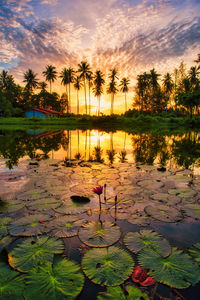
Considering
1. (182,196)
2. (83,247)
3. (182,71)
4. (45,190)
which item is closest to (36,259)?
(83,247)

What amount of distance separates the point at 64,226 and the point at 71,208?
2.07 ft

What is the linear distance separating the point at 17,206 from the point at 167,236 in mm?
3276

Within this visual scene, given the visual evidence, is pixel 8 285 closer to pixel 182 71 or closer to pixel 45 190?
pixel 45 190

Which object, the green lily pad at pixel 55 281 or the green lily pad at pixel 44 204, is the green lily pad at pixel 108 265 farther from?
the green lily pad at pixel 44 204

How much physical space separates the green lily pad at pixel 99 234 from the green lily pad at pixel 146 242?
21 centimetres

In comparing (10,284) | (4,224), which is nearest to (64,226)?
(4,224)

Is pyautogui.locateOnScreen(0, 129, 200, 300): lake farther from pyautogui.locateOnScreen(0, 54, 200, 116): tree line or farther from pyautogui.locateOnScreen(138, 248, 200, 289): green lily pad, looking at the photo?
pyautogui.locateOnScreen(0, 54, 200, 116): tree line

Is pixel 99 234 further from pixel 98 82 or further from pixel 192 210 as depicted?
pixel 98 82

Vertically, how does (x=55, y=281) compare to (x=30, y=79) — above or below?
below

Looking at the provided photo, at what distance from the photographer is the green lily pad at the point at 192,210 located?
11.2ft

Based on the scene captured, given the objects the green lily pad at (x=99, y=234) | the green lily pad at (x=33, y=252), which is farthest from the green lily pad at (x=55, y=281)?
the green lily pad at (x=99, y=234)

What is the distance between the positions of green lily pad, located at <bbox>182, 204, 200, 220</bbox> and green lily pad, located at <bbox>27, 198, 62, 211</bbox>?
2925mm

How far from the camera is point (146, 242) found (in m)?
2.58

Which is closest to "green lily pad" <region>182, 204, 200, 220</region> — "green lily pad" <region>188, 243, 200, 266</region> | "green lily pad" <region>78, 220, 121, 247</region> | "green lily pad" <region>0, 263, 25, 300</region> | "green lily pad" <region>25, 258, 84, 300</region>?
"green lily pad" <region>188, 243, 200, 266</region>
